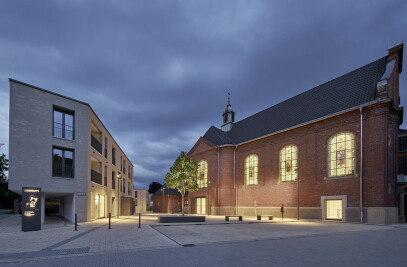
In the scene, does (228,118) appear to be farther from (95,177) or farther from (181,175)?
(95,177)

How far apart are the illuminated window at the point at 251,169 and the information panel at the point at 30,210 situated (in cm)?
2393

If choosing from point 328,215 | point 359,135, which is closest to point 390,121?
point 359,135

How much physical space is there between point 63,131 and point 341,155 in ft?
76.9

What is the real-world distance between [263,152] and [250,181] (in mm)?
4261

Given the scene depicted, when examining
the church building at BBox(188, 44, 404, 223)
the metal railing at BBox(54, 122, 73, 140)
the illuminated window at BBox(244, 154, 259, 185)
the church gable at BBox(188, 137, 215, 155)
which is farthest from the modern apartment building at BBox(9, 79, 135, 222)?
the illuminated window at BBox(244, 154, 259, 185)

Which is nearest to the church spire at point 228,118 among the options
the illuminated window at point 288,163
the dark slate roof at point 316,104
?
the dark slate roof at point 316,104

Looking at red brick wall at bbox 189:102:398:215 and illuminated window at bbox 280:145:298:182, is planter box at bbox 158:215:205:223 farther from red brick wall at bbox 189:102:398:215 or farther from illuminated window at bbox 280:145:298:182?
illuminated window at bbox 280:145:298:182

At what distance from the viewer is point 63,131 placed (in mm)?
19406

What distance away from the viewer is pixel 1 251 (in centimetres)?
848

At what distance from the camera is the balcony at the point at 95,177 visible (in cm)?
2222

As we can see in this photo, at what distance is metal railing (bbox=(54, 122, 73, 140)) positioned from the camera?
19.0 meters

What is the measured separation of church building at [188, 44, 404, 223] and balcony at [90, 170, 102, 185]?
51.9 feet

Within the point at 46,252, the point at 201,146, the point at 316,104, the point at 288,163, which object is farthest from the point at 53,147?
the point at 316,104

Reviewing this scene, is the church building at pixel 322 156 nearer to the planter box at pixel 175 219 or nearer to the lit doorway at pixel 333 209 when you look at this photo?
the lit doorway at pixel 333 209
